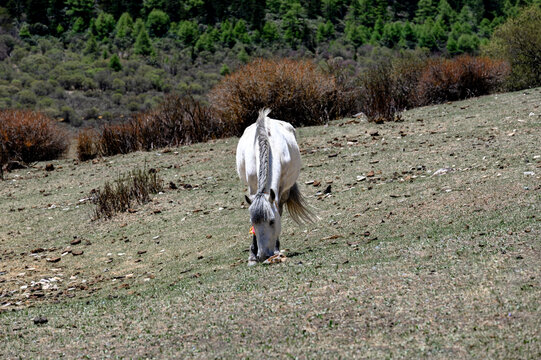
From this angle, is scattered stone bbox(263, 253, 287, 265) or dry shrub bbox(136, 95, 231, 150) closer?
scattered stone bbox(263, 253, 287, 265)

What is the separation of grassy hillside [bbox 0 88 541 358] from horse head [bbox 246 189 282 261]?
0.25 m

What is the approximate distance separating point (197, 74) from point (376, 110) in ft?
128

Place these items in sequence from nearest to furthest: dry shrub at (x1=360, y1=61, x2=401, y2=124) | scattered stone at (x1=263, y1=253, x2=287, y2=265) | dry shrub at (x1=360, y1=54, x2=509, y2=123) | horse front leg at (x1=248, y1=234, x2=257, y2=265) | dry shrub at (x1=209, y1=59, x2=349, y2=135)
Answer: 1. scattered stone at (x1=263, y1=253, x2=287, y2=265)
2. horse front leg at (x1=248, y1=234, x2=257, y2=265)
3. dry shrub at (x1=360, y1=61, x2=401, y2=124)
4. dry shrub at (x1=209, y1=59, x2=349, y2=135)
5. dry shrub at (x1=360, y1=54, x2=509, y2=123)

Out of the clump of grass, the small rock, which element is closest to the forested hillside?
the clump of grass

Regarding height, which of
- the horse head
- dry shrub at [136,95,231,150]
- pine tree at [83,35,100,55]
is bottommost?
dry shrub at [136,95,231,150]

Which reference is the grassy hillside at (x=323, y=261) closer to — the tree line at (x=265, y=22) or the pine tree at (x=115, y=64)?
the pine tree at (x=115, y=64)

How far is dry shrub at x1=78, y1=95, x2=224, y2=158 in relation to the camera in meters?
18.4

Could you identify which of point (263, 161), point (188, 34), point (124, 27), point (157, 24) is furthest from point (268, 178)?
point (157, 24)

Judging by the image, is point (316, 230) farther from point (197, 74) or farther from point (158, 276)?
point (197, 74)

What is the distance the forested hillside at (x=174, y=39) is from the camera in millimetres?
46094

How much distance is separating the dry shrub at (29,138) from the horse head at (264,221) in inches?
519

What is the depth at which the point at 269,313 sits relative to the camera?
4867 millimetres

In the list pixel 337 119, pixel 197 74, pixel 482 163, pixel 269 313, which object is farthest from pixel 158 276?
pixel 197 74

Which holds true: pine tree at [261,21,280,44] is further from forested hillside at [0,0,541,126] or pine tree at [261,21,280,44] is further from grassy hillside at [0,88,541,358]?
grassy hillside at [0,88,541,358]
